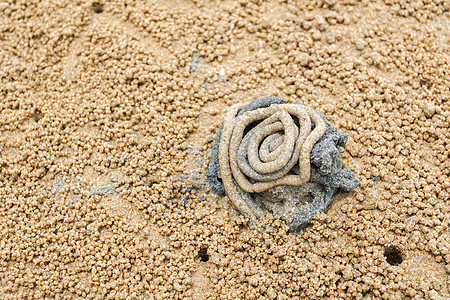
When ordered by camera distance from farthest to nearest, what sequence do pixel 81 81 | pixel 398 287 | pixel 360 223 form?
1. pixel 81 81
2. pixel 360 223
3. pixel 398 287

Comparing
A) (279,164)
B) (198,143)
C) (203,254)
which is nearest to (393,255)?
(279,164)

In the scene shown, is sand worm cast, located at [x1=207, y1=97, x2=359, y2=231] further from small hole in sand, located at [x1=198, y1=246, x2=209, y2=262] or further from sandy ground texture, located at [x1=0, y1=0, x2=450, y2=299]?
small hole in sand, located at [x1=198, y1=246, x2=209, y2=262]

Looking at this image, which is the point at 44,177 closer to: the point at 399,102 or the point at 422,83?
the point at 399,102

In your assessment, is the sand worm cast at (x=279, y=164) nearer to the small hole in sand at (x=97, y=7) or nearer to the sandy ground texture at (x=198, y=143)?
the sandy ground texture at (x=198, y=143)

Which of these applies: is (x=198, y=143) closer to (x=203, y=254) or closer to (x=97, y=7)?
(x=203, y=254)

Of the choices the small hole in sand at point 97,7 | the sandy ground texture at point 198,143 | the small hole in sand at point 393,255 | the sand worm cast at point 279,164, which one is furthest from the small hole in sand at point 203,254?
the small hole in sand at point 97,7

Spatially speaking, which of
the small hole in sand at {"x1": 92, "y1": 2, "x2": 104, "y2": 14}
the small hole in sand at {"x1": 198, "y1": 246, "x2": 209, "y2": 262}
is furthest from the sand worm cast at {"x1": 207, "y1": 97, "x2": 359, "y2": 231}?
the small hole in sand at {"x1": 92, "y1": 2, "x2": 104, "y2": 14}

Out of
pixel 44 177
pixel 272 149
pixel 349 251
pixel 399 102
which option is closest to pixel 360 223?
pixel 349 251
